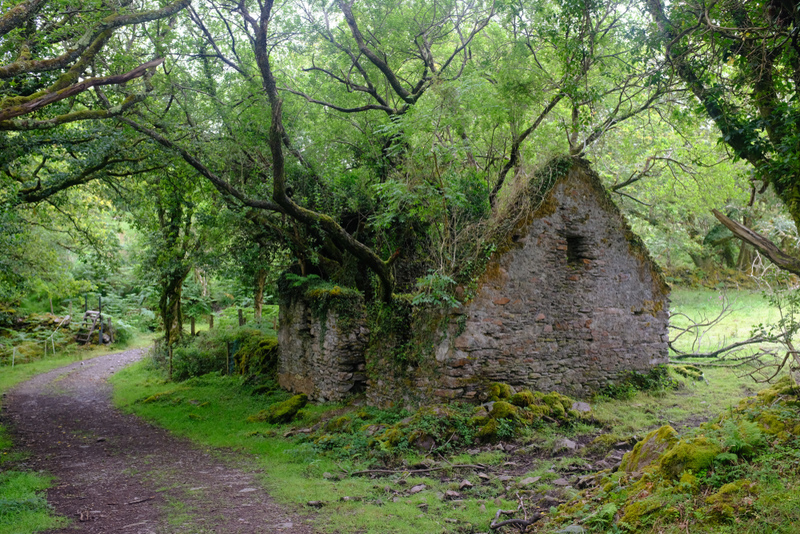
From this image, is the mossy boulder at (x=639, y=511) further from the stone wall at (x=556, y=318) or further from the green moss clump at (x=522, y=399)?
the stone wall at (x=556, y=318)

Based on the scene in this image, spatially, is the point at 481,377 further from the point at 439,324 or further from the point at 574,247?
the point at 574,247

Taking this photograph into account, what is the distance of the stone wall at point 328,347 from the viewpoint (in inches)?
437

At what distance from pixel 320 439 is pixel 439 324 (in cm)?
288

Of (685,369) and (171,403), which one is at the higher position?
(685,369)

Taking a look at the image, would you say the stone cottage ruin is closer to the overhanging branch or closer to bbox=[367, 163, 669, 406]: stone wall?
bbox=[367, 163, 669, 406]: stone wall

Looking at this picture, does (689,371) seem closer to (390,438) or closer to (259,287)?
(390,438)

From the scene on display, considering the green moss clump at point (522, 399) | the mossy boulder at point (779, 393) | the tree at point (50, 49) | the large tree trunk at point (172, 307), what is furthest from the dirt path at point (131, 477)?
the mossy boulder at point (779, 393)

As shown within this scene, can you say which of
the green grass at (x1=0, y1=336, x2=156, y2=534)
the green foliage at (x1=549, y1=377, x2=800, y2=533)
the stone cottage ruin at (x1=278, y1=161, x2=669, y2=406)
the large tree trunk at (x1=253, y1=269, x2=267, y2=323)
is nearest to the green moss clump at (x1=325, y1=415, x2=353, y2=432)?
the stone cottage ruin at (x1=278, y1=161, x2=669, y2=406)

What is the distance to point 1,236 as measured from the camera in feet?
34.3

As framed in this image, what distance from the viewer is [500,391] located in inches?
331

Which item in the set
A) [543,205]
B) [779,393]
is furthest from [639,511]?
[543,205]

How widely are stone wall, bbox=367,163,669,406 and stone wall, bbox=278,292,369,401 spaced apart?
2.88ft

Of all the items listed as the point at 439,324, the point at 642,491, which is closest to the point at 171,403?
the point at 439,324

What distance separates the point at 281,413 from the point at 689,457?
8.17 metres
